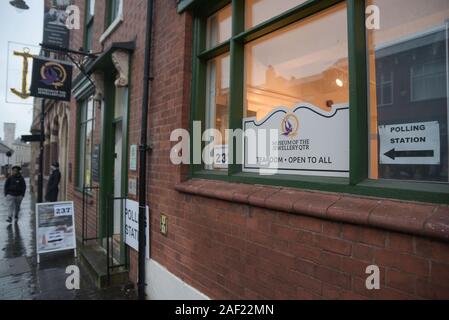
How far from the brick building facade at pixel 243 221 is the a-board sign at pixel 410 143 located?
214 mm

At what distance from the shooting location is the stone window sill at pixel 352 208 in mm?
1625

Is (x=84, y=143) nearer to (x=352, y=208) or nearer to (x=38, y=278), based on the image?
(x=38, y=278)

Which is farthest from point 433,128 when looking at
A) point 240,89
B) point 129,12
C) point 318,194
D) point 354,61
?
point 129,12

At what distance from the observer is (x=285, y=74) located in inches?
114

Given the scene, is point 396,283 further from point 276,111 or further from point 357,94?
point 276,111

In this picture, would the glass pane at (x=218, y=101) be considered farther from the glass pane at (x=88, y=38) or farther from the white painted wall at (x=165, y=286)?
the glass pane at (x=88, y=38)

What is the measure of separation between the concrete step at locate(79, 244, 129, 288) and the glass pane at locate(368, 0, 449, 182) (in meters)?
4.00

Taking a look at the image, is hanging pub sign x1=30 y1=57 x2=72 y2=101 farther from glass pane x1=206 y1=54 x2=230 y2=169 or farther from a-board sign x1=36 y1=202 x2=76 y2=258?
glass pane x1=206 y1=54 x2=230 y2=169

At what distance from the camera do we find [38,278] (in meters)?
5.07

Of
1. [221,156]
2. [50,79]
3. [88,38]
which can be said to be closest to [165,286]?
[221,156]

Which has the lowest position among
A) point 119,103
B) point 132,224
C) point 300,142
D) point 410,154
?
point 132,224

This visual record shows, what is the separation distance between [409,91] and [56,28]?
8.38 metres

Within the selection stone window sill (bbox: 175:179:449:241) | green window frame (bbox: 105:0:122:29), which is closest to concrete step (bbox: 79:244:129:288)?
stone window sill (bbox: 175:179:449:241)

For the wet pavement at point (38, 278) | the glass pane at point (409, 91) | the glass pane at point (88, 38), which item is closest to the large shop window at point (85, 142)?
the glass pane at point (88, 38)
